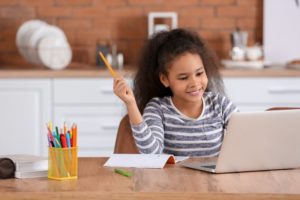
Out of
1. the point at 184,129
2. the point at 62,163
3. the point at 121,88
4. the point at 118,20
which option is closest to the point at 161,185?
the point at 62,163

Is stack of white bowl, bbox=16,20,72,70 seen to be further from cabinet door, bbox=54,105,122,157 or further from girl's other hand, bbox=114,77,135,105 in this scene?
girl's other hand, bbox=114,77,135,105

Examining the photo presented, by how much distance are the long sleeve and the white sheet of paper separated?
12 centimetres

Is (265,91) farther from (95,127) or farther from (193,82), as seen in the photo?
(193,82)

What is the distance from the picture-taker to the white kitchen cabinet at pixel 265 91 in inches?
168

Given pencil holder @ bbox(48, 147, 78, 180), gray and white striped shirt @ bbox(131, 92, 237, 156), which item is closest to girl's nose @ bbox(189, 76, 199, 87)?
gray and white striped shirt @ bbox(131, 92, 237, 156)

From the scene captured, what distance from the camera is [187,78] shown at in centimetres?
268

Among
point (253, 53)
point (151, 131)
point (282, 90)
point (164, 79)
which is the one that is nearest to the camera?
point (151, 131)

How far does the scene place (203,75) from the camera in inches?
106

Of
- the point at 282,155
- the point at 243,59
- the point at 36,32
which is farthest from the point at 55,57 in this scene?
the point at 282,155

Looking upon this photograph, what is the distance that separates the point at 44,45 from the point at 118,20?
0.61 metres

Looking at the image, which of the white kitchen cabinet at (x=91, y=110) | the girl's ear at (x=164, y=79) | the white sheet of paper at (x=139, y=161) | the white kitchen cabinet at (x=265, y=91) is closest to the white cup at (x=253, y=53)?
the white kitchen cabinet at (x=265, y=91)

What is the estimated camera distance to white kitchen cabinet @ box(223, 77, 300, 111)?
4273mm

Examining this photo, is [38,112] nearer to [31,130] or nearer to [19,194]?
[31,130]

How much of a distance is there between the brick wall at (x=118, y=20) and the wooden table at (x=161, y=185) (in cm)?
262
